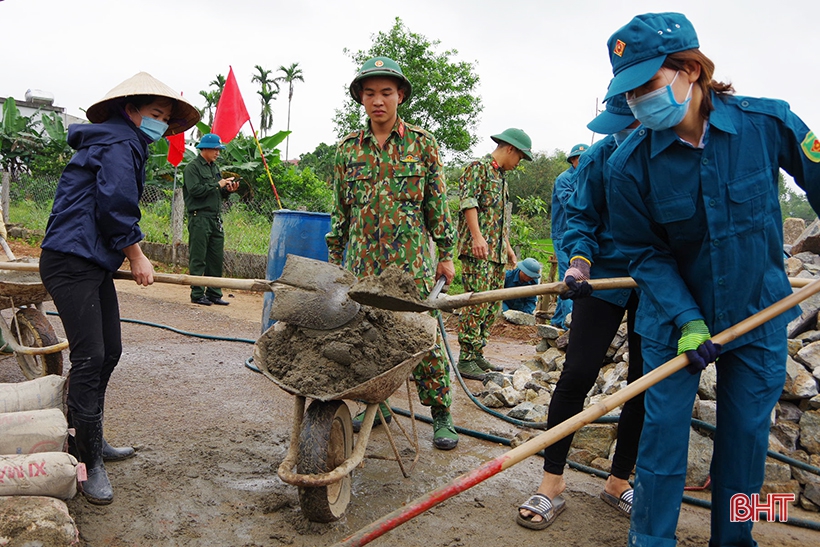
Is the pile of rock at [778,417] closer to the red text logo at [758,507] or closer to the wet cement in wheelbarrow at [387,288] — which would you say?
the red text logo at [758,507]

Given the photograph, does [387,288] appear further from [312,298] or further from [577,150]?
[577,150]

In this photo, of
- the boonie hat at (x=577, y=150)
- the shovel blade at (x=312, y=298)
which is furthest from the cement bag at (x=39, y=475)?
the boonie hat at (x=577, y=150)

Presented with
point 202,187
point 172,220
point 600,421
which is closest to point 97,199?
point 600,421

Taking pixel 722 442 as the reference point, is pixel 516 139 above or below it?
above

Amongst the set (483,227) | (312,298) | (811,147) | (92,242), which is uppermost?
(811,147)

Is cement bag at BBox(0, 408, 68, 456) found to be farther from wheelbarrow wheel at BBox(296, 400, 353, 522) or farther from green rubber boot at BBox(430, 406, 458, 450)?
green rubber boot at BBox(430, 406, 458, 450)

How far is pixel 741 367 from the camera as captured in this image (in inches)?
81.7

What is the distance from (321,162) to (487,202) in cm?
2188

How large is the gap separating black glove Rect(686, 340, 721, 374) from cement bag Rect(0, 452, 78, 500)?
2246mm

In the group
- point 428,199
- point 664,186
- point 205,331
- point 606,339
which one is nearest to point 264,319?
point 205,331

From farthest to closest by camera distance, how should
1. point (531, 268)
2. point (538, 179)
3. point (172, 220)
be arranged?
1. point (538, 179)
2. point (172, 220)
3. point (531, 268)

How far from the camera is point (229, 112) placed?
7.88 metres

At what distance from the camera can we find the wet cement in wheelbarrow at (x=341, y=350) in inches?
104

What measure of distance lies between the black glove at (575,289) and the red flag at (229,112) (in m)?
6.35
